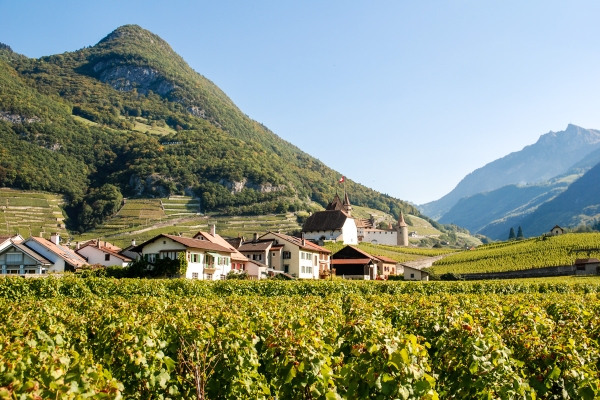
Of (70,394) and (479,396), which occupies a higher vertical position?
(70,394)

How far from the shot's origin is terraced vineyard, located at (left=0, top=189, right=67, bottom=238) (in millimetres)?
124662

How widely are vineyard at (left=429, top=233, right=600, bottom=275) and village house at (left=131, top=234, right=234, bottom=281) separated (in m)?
38.4

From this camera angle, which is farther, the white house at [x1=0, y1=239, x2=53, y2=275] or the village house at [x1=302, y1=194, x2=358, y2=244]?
the village house at [x1=302, y1=194, x2=358, y2=244]

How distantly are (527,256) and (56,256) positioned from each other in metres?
73.9

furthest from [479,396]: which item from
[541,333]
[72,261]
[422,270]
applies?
[422,270]

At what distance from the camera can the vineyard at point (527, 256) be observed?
7781 cm

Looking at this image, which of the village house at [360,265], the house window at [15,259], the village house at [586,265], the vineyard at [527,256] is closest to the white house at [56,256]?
the house window at [15,259]

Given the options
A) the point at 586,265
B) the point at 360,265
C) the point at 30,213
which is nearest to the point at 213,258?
the point at 360,265

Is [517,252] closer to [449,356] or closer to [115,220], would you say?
[449,356]

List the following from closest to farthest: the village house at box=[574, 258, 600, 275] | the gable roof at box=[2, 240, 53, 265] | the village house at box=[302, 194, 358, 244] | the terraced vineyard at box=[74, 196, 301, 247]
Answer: the gable roof at box=[2, 240, 53, 265] → the village house at box=[574, 258, 600, 275] → the village house at box=[302, 194, 358, 244] → the terraced vineyard at box=[74, 196, 301, 247]

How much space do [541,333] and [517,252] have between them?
8291 centimetres

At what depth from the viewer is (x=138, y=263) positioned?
58.5 meters

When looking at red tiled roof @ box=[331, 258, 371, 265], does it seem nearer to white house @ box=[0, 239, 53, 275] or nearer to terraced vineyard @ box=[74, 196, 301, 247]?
white house @ box=[0, 239, 53, 275]

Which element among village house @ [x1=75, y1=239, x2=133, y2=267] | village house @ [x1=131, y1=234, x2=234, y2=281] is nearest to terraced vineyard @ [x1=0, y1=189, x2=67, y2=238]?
village house @ [x1=75, y1=239, x2=133, y2=267]
